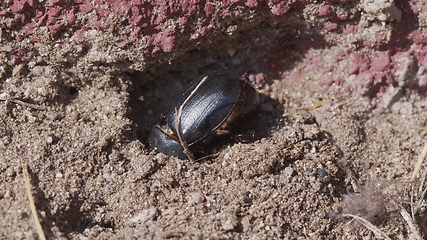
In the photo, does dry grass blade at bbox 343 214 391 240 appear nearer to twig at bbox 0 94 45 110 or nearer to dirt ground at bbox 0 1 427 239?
dirt ground at bbox 0 1 427 239

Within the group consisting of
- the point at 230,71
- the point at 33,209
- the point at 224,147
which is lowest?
the point at 224,147

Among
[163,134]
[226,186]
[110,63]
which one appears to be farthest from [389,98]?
[110,63]

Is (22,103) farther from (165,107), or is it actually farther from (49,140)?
(165,107)

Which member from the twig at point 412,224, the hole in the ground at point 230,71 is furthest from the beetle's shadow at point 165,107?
the twig at point 412,224

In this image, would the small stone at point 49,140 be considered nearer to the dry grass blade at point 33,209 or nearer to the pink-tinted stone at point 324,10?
the dry grass blade at point 33,209

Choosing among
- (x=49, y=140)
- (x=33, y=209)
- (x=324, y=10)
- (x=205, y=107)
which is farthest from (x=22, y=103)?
(x=324, y=10)

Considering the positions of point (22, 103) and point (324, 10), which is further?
point (324, 10)

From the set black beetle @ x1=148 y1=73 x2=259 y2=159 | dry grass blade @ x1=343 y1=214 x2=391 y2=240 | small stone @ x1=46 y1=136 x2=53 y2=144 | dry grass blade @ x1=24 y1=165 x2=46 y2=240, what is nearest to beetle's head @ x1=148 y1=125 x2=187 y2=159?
black beetle @ x1=148 y1=73 x2=259 y2=159
